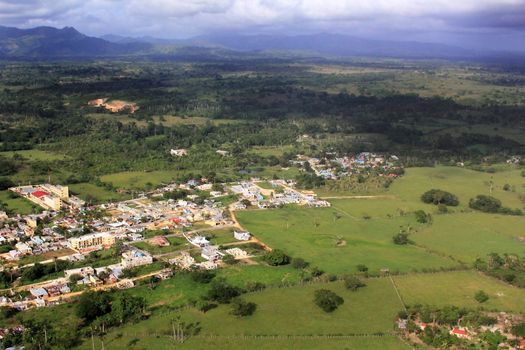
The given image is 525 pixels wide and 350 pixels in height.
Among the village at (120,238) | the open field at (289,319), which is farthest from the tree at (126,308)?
the village at (120,238)

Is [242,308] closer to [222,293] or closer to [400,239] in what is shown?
[222,293]

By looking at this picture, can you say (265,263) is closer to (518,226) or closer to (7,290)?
(7,290)

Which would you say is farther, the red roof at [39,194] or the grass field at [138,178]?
the grass field at [138,178]

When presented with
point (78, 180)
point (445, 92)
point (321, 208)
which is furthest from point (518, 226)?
point (445, 92)

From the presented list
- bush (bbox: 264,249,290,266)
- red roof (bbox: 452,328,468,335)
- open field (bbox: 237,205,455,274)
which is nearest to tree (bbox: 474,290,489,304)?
red roof (bbox: 452,328,468,335)

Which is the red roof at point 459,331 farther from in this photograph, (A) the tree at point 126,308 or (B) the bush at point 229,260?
(A) the tree at point 126,308

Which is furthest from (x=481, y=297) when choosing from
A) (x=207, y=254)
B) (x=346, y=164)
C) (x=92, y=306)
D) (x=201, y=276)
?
(x=346, y=164)
